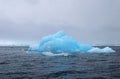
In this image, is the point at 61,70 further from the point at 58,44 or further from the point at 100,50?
the point at 100,50

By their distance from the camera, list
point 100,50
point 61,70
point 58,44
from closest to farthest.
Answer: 1. point 61,70
2. point 58,44
3. point 100,50

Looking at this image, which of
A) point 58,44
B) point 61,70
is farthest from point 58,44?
point 61,70

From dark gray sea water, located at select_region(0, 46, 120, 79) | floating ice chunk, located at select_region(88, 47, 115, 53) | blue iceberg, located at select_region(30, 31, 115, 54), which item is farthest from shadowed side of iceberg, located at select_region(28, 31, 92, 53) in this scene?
dark gray sea water, located at select_region(0, 46, 120, 79)

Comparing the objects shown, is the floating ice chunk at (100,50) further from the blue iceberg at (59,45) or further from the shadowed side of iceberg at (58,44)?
the shadowed side of iceberg at (58,44)

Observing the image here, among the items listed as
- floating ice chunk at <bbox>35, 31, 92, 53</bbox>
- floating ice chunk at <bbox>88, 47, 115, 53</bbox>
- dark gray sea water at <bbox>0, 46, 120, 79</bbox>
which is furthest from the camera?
floating ice chunk at <bbox>88, 47, 115, 53</bbox>

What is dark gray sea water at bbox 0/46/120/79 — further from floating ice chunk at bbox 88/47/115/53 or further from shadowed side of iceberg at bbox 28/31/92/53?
floating ice chunk at bbox 88/47/115/53

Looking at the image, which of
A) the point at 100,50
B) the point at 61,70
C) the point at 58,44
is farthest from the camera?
the point at 100,50

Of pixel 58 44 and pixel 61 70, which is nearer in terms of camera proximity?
pixel 61 70

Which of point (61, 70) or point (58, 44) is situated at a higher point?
point (58, 44)

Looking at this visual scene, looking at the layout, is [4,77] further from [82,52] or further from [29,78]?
[82,52]

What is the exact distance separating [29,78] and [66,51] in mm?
33394

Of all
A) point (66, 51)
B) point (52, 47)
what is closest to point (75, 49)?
point (66, 51)

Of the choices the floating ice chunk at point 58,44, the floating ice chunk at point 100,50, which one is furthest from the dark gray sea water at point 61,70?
the floating ice chunk at point 100,50

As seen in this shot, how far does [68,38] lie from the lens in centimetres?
5691
